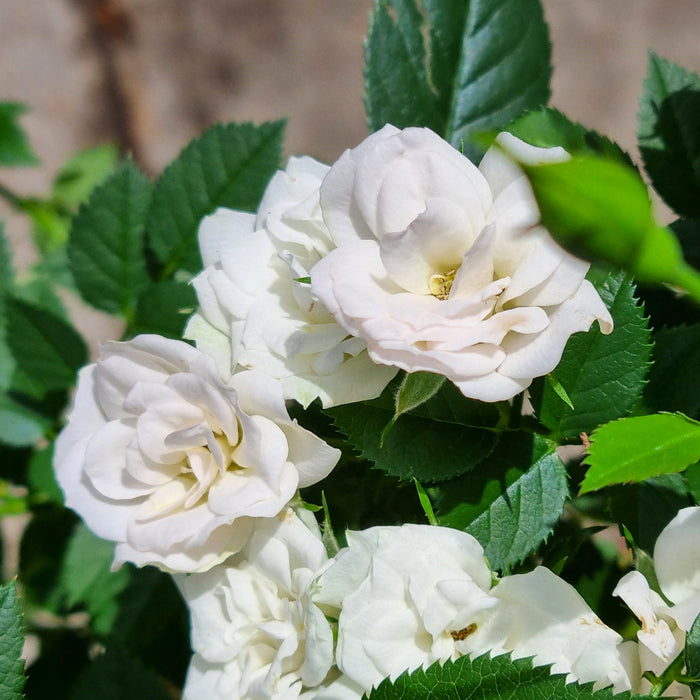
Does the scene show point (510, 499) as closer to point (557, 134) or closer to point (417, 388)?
point (417, 388)

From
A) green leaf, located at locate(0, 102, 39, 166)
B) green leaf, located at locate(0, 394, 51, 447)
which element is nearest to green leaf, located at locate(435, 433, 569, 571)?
green leaf, located at locate(0, 394, 51, 447)

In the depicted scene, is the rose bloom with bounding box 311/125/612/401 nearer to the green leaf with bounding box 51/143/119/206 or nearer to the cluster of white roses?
the cluster of white roses

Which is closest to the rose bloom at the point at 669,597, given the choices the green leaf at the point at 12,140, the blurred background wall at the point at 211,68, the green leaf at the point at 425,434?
the green leaf at the point at 425,434

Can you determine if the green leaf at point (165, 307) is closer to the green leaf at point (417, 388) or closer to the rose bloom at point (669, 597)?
the green leaf at point (417, 388)

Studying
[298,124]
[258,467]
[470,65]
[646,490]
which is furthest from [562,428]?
[298,124]

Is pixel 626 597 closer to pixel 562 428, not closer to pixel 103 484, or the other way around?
pixel 562 428
